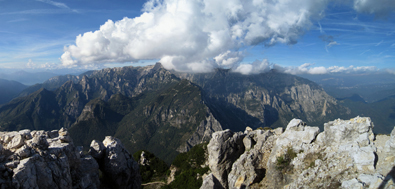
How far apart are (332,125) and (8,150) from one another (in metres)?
39.4

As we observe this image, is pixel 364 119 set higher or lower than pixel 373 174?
higher

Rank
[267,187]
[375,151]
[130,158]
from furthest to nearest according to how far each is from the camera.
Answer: [130,158], [267,187], [375,151]

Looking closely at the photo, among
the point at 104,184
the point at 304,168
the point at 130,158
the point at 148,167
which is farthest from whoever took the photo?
the point at 148,167

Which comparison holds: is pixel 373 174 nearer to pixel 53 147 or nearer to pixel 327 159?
pixel 327 159

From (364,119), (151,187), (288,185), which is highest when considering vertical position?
(364,119)

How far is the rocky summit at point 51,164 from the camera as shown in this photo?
587 inches

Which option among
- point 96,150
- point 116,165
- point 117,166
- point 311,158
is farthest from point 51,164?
point 311,158

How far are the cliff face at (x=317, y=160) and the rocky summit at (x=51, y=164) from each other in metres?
17.1

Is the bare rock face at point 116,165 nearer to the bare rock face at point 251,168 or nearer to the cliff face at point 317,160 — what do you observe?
the cliff face at point 317,160

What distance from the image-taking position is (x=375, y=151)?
1595cm

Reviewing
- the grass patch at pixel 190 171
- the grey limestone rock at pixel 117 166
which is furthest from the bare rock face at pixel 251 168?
the grey limestone rock at pixel 117 166

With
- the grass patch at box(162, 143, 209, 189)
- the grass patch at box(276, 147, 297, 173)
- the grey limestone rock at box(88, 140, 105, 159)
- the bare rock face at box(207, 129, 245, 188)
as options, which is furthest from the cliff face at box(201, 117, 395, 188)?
the grey limestone rock at box(88, 140, 105, 159)

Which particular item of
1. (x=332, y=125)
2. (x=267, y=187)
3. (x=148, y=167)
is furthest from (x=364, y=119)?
(x=148, y=167)

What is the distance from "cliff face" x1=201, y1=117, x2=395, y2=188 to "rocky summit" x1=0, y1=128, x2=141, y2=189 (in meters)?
17.1
